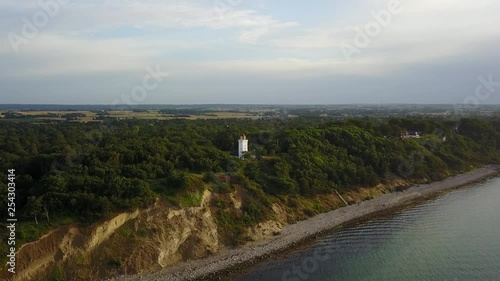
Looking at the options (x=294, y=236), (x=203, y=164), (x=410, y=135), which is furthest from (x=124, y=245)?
(x=410, y=135)

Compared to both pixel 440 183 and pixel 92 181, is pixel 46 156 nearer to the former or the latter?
pixel 92 181

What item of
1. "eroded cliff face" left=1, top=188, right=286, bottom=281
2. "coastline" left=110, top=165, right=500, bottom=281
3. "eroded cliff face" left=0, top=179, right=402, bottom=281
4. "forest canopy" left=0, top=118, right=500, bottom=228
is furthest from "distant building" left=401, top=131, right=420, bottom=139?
"eroded cliff face" left=1, top=188, right=286, bottom=281

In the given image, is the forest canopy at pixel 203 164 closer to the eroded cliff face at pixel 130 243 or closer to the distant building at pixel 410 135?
the eroded cliff face at pixel 130 243

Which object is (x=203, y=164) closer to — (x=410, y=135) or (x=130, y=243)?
(x=130, y=243)

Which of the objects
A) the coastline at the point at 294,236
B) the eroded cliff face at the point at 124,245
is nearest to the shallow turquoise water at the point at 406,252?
the coastline at the point at 294,236

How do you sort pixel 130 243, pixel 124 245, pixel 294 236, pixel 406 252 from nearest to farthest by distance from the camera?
1. pixel 124 245
2. pixel 130 243
3. pixel 406 252
4. pixel 294 236

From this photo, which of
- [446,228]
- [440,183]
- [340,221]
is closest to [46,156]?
[340,221]
